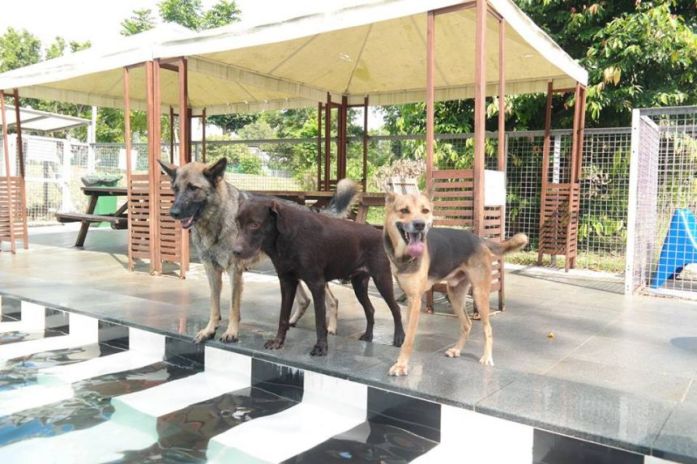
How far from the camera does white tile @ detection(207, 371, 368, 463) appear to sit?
9.37 ft

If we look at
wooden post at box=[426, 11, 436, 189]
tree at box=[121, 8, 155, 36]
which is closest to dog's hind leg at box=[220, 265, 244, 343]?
wooden post at box=[426, 11, 436, 189]

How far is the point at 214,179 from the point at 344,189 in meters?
1.26

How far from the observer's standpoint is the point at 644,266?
7.38 meters

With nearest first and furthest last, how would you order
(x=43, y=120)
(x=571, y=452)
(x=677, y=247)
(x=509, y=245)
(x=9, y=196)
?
(x=571, y=452) < (x=509, y=245) < (x=677, y=247) < (x=9, y=196) < (x=43, y=120)

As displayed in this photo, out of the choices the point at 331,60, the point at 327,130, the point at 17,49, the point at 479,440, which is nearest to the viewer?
the point at 479,440

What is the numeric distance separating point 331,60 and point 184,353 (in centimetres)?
629

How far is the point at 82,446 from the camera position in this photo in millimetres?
2910

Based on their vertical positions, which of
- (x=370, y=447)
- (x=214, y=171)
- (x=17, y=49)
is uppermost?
(x=17, y=49)

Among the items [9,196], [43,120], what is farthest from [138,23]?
[9,196]

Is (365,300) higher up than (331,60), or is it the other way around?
(331,60)

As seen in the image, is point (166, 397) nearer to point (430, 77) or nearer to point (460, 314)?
point (460, 314)

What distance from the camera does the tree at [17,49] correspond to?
3453 cm

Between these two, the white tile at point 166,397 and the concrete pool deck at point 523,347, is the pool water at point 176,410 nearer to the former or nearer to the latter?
the white tile at point 166,397

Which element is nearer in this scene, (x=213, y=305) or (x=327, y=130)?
(x=213, y=305)
